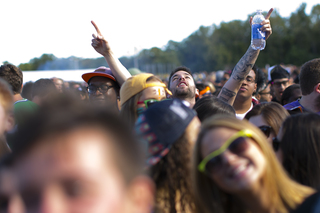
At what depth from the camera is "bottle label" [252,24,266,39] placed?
4007 mm

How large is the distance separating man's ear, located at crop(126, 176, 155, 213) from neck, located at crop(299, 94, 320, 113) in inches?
138

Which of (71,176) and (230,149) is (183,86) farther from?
(71,176)

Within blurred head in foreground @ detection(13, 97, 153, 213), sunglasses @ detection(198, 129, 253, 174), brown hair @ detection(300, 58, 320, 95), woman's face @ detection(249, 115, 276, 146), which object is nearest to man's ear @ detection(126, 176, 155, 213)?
blurred head in foreground @ detection(13, 97, 153, 213)

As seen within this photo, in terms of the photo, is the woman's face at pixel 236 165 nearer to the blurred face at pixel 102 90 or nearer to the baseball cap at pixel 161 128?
the baseball cap at pixel 161 128

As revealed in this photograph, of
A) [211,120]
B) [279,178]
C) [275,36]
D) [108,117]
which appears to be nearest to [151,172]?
[211,120]

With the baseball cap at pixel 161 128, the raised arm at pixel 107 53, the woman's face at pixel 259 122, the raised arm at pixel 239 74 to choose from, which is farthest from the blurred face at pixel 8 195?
the raised arm at pixel 239 74

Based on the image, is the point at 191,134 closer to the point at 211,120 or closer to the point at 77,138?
the point at 211,120

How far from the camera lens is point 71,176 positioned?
77 cm

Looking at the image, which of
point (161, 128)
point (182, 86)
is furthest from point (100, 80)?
point (161, 128)

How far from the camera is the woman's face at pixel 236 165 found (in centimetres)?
150

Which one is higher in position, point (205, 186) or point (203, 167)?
point (203, 167)

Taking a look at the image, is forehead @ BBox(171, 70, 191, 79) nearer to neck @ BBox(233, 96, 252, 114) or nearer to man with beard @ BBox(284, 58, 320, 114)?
neck @ BBox(233, 96, 252, 114)

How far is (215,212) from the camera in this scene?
1637 mm

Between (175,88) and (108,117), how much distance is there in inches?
140
